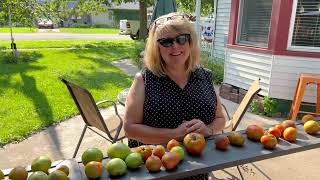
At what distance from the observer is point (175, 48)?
1983 millimetres

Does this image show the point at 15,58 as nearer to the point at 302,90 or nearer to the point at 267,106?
the point at 267,106

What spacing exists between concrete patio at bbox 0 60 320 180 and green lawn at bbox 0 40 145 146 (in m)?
0.27

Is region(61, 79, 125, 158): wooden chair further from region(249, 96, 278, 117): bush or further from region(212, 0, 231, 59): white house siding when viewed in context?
region(212, 0, 231, 59): white house siding

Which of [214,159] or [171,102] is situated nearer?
[214,159]

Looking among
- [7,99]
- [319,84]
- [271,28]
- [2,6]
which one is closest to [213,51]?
[271,28]

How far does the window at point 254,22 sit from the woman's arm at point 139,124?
445cm

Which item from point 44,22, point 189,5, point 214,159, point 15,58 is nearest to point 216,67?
point 15,58

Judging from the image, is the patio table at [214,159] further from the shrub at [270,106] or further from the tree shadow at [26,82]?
the shrub at [270,106]

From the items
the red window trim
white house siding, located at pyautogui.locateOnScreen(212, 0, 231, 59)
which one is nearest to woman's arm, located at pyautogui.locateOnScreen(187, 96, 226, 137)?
the red window trim

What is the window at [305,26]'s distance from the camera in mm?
5377

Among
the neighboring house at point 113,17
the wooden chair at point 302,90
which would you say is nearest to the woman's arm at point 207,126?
the wooden chair at point 302,90

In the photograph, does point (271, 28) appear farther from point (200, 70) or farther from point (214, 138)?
point (214, 138)

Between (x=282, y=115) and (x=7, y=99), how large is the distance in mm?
5256

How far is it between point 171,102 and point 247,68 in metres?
4.66
